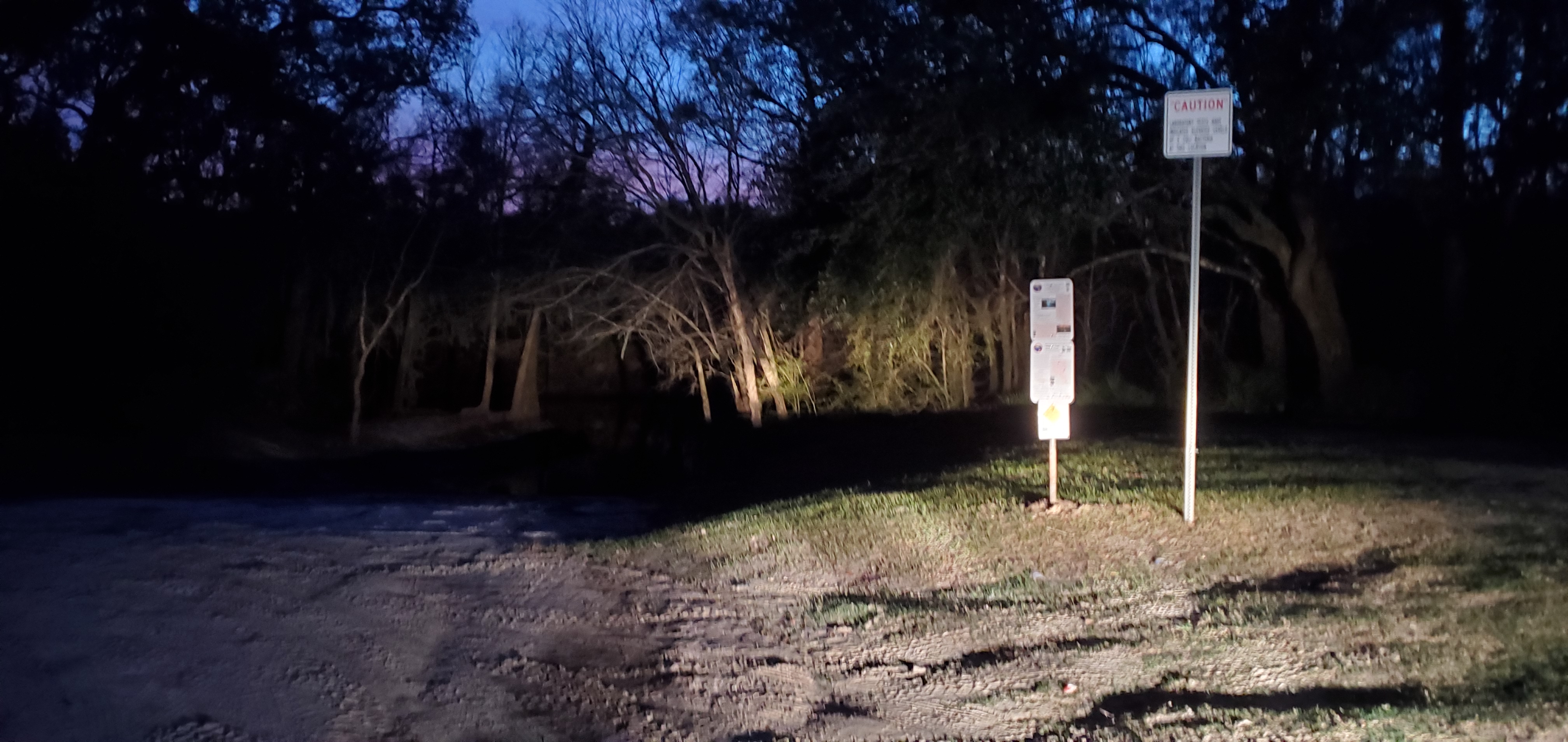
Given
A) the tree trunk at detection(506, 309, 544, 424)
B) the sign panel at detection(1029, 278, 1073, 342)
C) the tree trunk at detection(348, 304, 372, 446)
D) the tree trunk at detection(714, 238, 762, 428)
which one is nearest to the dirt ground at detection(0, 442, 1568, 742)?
the sign panel at detection(1029, 278, 1073, 342)

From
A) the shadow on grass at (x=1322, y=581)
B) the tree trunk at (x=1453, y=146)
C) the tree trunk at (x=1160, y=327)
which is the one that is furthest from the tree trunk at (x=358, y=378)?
the shadow on grass at (x=1322, y=581)

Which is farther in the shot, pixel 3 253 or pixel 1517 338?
pixel 3 253

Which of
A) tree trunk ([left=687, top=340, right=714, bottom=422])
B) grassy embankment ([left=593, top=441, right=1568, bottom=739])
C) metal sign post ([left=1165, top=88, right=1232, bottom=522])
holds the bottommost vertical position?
grassy embankment ([left=593, top=441, right=1568, bottom=739])

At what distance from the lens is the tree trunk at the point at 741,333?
2238 centimetres

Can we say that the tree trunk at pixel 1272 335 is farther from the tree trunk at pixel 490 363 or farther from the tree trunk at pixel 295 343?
the tree trunk at pixel 295 343

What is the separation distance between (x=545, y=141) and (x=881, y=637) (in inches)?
670

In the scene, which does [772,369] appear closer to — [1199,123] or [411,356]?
[411,356]

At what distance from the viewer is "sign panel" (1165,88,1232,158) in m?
8.82

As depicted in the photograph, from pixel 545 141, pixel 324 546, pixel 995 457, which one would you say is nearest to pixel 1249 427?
pixel 995 457

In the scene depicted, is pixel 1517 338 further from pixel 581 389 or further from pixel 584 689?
pixel 581 389

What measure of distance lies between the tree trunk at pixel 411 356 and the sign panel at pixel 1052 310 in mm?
24967

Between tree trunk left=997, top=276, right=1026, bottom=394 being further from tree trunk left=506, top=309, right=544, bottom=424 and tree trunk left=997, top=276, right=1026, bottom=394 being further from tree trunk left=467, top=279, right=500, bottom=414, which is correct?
tree trunk left=506, top=309, right=544, bottom=424

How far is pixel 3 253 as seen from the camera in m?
24.5

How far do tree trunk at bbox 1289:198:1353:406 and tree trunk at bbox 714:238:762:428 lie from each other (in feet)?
31.3
